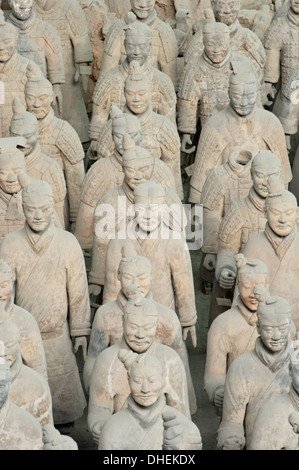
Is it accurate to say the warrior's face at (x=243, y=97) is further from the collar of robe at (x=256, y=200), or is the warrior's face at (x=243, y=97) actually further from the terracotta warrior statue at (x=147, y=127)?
the collar of robe at (x=256, y=200)

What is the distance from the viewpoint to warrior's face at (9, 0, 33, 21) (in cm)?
1209

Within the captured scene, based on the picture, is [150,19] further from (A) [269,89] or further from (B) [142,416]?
(B) [142,416]

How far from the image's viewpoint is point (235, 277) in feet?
32.2

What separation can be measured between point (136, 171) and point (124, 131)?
0.63 m

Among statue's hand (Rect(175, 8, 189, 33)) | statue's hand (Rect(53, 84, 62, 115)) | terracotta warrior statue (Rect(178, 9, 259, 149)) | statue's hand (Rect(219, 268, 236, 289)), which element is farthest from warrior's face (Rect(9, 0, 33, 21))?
statue's hand (Rect(219, 268, 236, 289))

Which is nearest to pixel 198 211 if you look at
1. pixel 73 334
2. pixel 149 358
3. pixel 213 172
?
pixel 213 172

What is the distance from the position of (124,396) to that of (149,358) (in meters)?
Result: 0.83

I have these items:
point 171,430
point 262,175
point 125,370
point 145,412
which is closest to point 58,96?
point 262,175

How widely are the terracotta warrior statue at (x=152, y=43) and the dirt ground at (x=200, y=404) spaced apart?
189 centimetres

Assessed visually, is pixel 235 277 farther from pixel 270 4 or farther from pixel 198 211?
pixel 270 4

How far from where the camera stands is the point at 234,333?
28.9ft

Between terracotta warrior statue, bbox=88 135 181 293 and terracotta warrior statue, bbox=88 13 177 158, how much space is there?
1.45m

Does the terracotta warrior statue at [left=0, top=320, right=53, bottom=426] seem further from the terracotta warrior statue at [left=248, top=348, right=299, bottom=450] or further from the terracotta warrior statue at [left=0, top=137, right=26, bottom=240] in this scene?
the terracotta warrior statue at [left=0, top=137, right=26, bottom=240]

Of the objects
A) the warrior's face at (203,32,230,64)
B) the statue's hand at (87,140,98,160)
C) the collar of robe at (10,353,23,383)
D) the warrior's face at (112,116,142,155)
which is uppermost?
the warrior's face at (203,32,230,64)
